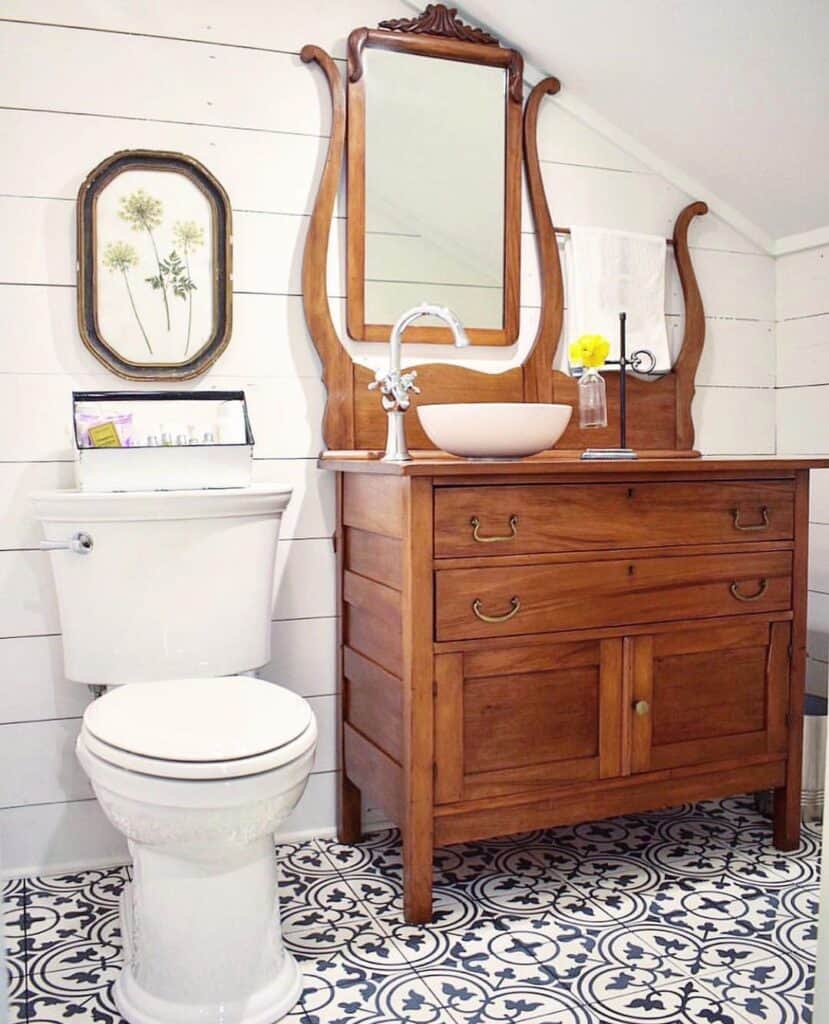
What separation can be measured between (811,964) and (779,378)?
5.12ft

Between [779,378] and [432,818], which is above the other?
[779,378]

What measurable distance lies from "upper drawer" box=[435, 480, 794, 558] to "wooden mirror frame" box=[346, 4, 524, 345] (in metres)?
0.60

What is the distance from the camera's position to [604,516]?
6.50ft

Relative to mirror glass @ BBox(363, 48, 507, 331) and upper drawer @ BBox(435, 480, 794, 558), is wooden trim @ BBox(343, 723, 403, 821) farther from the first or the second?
mirror glass @ BBox(363, 48, 507, 331)

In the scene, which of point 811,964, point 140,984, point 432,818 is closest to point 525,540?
point 432,818

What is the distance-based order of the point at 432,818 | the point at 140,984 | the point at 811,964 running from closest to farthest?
the point at 140,984
the point at 811,964
the point at 432,818

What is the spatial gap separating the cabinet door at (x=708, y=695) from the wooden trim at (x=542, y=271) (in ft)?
2.36

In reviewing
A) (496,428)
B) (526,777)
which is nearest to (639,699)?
(526,777)

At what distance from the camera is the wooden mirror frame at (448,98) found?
225cm

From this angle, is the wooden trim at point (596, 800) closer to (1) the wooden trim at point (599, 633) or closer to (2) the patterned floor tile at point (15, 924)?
(1) the wooden trim at point (599, 633)

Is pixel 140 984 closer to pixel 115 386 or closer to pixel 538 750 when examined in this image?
pixel 538 750

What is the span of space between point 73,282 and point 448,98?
971 mm

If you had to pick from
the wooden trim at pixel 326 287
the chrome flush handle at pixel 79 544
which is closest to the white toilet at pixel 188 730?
the chrome flush handle at pixel 79 544

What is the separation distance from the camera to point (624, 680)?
79.3 inches
